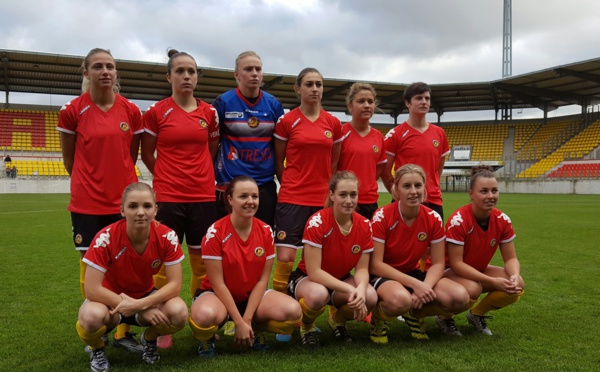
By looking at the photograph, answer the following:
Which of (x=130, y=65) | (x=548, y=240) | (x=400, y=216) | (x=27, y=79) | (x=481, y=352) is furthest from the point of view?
(x=27, y=79)

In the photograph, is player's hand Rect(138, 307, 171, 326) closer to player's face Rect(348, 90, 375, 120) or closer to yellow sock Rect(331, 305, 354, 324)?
yellow sock Rect(331, 305, 354, 324)

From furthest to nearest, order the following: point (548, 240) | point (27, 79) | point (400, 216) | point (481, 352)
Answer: point (27, 79) < point (548, 240) < point (400, 216) < point (481, 352)

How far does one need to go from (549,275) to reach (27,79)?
2888 cm

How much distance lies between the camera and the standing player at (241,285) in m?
2.77

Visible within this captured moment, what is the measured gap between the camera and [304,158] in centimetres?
353

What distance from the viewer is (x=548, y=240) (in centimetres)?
780

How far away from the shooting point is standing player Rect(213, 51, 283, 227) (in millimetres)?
3512

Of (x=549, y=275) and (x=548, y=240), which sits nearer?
(x=549, y=275)

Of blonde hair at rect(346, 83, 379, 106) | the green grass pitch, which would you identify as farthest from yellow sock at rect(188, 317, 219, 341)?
blonde hair at rect(346, 83, 379, 106)

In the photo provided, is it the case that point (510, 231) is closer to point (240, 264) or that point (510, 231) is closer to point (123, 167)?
point (240, 264)

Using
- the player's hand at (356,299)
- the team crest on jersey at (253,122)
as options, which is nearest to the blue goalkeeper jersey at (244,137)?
the team crest on jersey at (253,122)

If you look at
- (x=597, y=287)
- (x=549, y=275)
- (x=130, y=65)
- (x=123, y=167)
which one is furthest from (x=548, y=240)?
(x=130, y=65)

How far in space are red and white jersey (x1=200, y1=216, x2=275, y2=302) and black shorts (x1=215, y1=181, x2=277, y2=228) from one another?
566 millimetres

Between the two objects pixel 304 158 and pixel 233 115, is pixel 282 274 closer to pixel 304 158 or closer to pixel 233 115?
pixel 304 158
